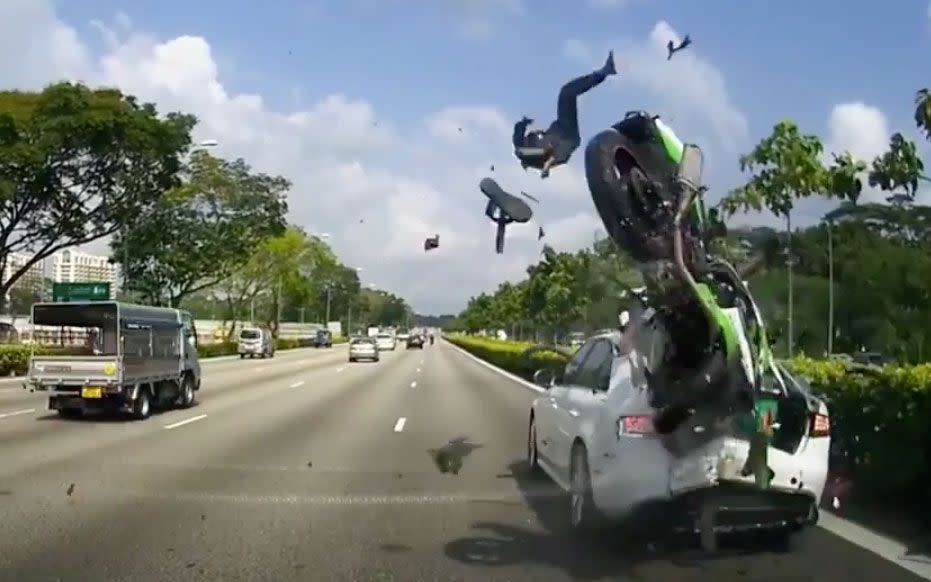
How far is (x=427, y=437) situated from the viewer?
55.6 ft

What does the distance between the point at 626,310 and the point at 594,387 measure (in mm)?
1277

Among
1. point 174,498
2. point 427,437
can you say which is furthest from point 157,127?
point 174,498

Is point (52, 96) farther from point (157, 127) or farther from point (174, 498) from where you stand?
point (174, 498)

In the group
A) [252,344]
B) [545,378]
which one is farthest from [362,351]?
[545,378]

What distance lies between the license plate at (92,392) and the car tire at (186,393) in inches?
136

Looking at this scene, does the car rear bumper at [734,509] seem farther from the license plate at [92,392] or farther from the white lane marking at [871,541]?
the license plate at [92,392]

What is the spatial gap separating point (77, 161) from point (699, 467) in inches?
1373

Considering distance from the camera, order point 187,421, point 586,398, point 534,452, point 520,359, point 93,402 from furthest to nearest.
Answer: point 520,359 < point 93,402 < point 187,421 < point 534,452 < point 586,398

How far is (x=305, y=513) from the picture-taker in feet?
32.0

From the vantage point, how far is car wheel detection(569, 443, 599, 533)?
8.68 meters

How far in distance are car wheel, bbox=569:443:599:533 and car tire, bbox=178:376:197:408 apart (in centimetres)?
1446

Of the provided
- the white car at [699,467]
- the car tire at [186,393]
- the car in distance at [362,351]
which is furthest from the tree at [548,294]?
the white car at [699,467]

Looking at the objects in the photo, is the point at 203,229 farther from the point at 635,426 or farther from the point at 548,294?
the point at 635,426

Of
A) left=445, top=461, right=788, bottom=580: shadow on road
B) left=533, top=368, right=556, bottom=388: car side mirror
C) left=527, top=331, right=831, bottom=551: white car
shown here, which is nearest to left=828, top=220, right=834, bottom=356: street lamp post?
left=533, top=368, right=556, bottom=388: car side mirror
